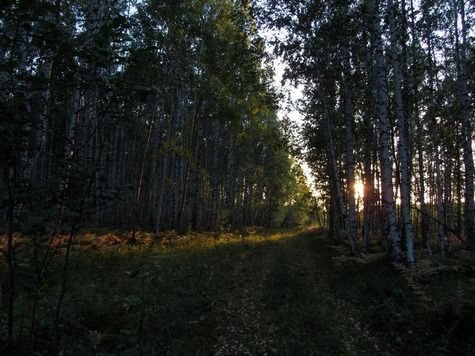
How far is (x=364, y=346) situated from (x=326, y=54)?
492 inches

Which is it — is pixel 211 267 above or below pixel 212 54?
below

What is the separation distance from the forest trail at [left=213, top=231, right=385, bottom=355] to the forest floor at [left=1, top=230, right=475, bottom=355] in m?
0.02

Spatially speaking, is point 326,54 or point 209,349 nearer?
point 209,349

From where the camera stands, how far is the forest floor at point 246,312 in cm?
452

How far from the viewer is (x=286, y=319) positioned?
19.1 feet

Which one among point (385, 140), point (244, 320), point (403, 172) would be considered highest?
point (385, 140)

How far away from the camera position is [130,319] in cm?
497

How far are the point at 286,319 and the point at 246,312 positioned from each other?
1.13 meters

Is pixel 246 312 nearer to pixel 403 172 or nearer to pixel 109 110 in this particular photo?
pixel 109 110

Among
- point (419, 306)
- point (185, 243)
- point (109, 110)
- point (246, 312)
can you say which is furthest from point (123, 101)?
point (185, 243)

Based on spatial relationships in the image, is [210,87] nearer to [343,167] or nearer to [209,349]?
[343,167]

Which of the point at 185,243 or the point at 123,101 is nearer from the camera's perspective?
the point at 123,101

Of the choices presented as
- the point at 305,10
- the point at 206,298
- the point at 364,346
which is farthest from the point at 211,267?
the point at 305,10

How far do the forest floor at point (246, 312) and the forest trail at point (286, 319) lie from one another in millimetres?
23
